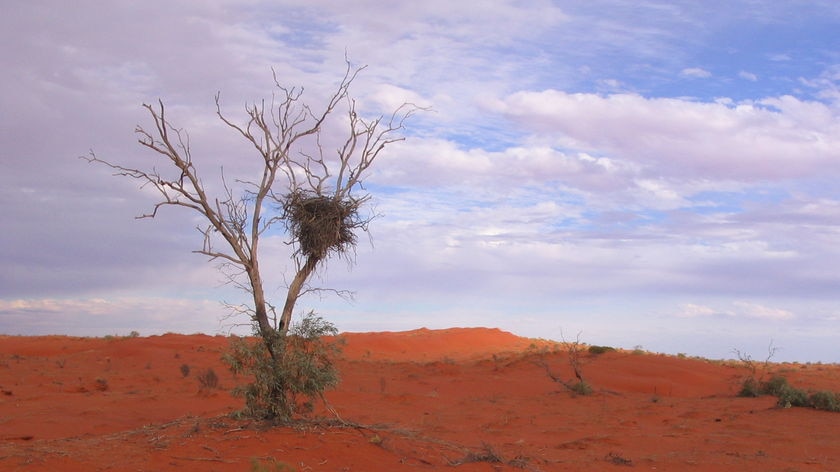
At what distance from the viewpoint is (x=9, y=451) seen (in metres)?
10.2

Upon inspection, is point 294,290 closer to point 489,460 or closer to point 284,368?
point 284,368

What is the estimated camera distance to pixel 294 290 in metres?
12.0

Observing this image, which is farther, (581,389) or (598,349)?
(598,349)

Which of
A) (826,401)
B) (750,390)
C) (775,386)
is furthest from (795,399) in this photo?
(750,390)

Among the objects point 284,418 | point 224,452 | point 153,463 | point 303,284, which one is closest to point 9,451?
point 153,463

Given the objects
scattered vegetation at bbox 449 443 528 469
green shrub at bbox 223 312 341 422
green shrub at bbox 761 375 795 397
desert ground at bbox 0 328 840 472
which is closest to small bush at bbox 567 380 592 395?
desert ground at bbox 0 328 840 472

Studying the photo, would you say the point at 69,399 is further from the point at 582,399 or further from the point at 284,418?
the point at 582,399

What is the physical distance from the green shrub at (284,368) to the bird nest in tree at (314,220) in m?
1.16

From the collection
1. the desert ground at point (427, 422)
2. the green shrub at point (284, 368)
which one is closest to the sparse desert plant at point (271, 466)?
the desert ground at point (427, 422)

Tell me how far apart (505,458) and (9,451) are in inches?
294

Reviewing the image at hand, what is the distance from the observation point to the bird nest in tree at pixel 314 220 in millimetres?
11953

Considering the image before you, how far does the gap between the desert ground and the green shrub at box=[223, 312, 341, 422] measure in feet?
1.23

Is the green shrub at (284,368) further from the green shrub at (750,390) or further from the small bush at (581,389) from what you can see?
the green shrub at (750,390)

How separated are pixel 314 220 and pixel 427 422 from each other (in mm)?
6227
